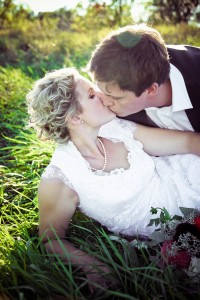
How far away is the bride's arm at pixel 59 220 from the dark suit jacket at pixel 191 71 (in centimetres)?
91

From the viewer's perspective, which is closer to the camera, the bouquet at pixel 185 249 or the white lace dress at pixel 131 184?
the bouquet at pixel 185 249

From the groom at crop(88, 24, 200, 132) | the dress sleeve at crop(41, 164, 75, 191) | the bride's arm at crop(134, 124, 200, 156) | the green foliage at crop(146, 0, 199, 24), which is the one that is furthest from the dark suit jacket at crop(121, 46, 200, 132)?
the green foliage at crop(146, 0, 199, 24)

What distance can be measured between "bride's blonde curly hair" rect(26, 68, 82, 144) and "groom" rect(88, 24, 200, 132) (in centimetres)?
19

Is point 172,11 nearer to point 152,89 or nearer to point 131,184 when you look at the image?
point 152,89

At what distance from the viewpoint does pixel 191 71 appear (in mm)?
2479

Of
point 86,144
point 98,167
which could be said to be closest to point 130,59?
point 86,144

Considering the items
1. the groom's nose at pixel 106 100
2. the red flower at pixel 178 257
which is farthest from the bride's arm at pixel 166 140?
the red flower at pixel 178 257

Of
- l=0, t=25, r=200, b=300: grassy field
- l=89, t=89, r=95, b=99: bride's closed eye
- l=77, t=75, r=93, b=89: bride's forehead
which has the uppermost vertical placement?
l=77, t=75, r=93, b=89: bride's forehead

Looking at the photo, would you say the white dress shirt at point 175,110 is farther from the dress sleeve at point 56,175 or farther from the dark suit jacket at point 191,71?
the dress sleeve at point 56,175

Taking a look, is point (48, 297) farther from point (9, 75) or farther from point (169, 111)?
point (9, 75)

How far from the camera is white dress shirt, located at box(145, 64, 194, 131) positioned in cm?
247

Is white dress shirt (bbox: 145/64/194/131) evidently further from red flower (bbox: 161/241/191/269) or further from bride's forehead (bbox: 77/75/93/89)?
red flower (bbox: 161/241/191/269)

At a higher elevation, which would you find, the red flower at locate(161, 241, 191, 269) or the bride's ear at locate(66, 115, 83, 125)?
the bride's ear at locate(66, 115, 83, 125)

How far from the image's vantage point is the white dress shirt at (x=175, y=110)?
2469 millimetres
